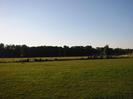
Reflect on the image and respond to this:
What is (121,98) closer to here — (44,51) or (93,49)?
(44,51)

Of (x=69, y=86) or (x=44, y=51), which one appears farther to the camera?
(x=44, y=51)

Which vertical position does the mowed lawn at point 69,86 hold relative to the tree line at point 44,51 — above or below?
below

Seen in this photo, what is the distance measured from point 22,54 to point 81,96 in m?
134

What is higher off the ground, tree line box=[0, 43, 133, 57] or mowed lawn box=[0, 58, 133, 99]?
tree line box=[0, 43, 133, 57]

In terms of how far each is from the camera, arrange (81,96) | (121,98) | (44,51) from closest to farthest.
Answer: (121,98) < (81,96) < (44,51)

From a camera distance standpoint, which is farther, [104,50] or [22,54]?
[104,50]

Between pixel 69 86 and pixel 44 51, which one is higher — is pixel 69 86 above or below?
below

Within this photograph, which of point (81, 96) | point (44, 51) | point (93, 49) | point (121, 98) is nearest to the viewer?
point (121, 98)

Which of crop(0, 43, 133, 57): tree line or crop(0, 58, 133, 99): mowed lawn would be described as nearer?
crop(0, 58, 133, 99): mowed lawn

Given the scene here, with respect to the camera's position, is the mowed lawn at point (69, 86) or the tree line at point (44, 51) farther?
the tree line at point (44, 51)

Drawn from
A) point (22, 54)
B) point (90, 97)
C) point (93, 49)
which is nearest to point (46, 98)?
point (90, 97)

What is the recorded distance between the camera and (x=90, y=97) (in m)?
14.9

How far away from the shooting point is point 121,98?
1424cm

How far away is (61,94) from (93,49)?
168 m
